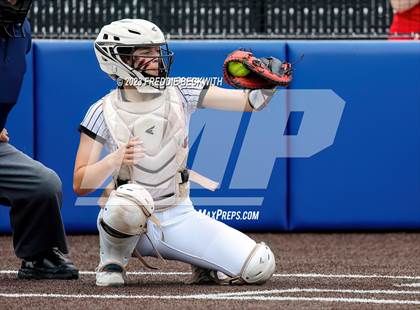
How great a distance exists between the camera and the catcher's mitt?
214 inches

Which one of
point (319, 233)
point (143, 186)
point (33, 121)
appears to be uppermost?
point (143, 186)

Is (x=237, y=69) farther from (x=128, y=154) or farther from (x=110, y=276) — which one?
(x=110, y=276)

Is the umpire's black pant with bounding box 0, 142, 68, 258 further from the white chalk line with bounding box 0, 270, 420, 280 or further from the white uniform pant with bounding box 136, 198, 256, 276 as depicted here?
the white uniform pant with bounding box 136, 198, 256, 276

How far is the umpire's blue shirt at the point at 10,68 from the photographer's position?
19.2 ft

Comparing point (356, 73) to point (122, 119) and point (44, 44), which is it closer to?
point (44, 44)

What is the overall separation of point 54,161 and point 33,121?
29 centimetres

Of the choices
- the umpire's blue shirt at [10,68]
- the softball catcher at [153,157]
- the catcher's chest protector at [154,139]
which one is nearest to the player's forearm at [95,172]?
the softball catcher at [153,157]

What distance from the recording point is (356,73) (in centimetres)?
827

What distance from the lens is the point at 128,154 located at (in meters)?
5.43

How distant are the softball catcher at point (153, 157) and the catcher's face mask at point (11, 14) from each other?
0.41m

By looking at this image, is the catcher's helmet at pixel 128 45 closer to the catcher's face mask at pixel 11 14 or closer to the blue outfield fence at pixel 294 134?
the catcher's face mask at pixel 11 14

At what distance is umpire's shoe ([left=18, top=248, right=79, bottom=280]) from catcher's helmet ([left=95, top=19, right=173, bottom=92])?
96 cm

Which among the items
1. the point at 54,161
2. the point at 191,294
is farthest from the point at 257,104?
the point at 54,161

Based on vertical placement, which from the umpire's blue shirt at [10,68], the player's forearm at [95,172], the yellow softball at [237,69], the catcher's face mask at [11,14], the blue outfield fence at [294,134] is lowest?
the blue outfield fence at [294,134]
